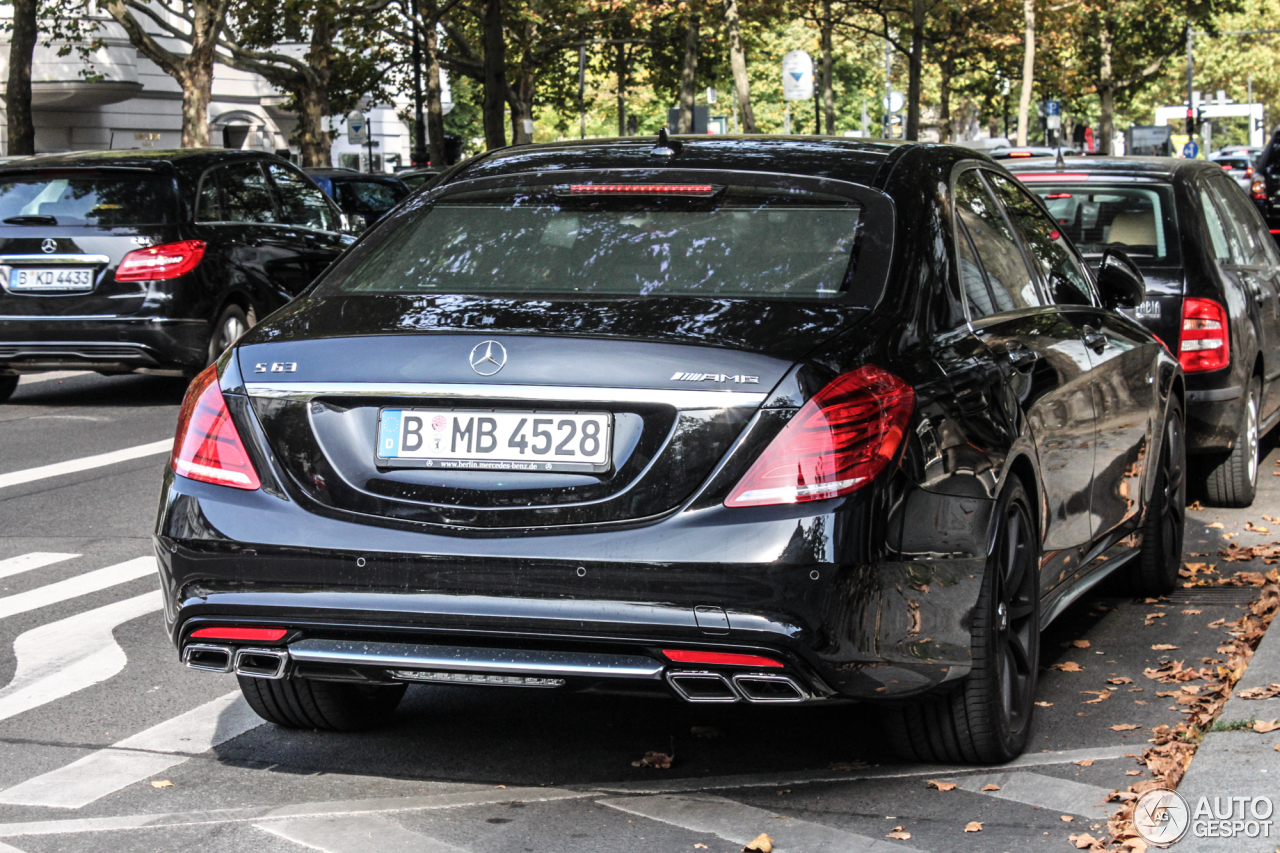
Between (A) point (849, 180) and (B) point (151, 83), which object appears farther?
(B) point (151, 83)

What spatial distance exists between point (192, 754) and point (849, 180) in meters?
2.24

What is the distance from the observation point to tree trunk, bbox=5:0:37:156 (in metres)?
24.3

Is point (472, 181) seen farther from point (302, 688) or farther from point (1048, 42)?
point (1048, 42)

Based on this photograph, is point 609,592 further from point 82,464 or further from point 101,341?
point 101,341

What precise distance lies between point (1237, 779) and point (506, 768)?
175cm

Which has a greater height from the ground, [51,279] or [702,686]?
[51,279]

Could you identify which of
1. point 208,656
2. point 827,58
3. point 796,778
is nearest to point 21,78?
point 208,656

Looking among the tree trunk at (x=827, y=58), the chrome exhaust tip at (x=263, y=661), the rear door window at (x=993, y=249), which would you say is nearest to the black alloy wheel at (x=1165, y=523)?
the rear door window at (x=993, y=249)

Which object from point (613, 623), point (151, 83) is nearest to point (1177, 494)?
point (613, 623)

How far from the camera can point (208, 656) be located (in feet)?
13.6

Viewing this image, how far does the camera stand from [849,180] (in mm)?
4543

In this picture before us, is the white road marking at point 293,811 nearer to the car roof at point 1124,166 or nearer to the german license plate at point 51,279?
the car roof at point 1124,166

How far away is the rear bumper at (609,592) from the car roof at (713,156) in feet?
3.87

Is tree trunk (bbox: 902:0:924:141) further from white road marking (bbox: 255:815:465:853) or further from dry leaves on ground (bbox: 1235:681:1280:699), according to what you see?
white road marking (bbox: 255:815:465:853)
